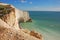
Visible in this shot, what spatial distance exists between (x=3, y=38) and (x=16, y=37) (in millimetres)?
376

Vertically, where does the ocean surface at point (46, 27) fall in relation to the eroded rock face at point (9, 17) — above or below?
below

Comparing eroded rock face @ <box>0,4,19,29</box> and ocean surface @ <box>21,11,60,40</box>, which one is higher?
eroded rock face @ <box>0,4,19,29</box>

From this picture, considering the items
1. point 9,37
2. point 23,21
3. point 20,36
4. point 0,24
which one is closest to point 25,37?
point 20,36

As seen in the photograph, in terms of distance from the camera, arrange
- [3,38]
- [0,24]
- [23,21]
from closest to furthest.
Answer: [3,38] → [0,24] → [23,21]

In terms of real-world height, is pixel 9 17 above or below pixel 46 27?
above

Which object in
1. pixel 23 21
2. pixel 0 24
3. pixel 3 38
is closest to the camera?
pixel 3 38

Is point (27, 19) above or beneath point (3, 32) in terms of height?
beneath

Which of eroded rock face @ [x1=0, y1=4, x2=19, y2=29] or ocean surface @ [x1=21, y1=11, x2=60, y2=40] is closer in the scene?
eroded rock face @ [x1=0, y1=4, x2=19, y2=29]

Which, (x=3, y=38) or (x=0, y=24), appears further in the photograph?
(x=0, y=24)

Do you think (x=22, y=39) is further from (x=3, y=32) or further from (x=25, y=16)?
(x=25, y=16)

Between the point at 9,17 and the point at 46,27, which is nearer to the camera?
the point at 9,17

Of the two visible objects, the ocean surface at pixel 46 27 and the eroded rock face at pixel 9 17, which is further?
the ocean surface at pixel 46 27

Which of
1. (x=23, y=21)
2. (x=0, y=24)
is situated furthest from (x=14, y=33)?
(x=23, y=21)

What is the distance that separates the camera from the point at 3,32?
514cm
